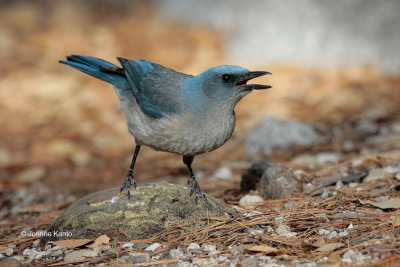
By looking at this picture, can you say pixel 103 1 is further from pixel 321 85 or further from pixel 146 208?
pixel 146 208

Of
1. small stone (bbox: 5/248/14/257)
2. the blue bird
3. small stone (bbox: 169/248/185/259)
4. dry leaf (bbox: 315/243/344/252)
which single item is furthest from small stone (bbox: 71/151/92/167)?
dry leaf (bbox: 315/243/344/252)

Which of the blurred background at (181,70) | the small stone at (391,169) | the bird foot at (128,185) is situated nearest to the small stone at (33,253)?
the bird foot at (128,185)

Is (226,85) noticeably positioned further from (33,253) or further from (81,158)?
(81,158)

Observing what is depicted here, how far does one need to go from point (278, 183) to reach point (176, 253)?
1371 mm

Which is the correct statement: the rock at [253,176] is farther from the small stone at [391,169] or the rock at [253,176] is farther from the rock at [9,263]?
the rock at [9,263]

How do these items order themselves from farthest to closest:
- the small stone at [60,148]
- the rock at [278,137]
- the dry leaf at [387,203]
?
the small stone at [60,148]
the rock at [278,137]
the dry leaf at [387,203]

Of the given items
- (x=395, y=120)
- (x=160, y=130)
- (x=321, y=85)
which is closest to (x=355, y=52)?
(x=321, y=85)

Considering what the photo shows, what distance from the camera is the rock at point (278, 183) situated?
161 inches

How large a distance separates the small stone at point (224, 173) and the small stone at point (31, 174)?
87.1 inches

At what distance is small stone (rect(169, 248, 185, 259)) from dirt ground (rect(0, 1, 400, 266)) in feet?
0.22

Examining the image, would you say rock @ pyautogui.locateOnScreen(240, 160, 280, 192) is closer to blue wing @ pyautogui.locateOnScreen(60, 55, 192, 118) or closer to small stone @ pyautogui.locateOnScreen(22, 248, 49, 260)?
blue wing @ pyautogui.locateOnScreen(60, 55, 192, 118)

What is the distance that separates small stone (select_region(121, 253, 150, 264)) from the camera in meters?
2.98

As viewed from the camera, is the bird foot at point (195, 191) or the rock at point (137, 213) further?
the bird foot at point (195, 191)

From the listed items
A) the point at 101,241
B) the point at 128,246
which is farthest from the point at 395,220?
the point at 101,241
